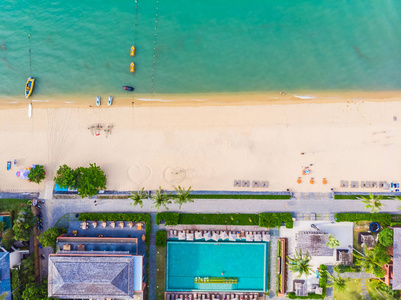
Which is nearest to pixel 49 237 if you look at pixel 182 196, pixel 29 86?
pixel 182 196

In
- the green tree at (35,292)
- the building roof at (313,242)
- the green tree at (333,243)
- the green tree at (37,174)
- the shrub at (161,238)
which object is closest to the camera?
the green tree at (35,292)

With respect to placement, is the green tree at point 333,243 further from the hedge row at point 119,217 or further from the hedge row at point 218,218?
the hedge row at point 119,217

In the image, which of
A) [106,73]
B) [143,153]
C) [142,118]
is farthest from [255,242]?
[106,73]

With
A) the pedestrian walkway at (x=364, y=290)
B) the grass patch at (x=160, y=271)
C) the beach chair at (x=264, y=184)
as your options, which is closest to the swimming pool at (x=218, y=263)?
the grass patch at (x=160, y=271)

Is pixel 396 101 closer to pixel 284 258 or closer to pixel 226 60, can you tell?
pixel 226 60

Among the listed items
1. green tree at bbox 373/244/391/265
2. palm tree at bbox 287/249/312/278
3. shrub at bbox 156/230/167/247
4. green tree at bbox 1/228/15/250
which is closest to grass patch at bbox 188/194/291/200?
shrub at bbox 156/230/167/247

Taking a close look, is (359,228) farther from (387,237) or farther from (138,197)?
(138,197)
